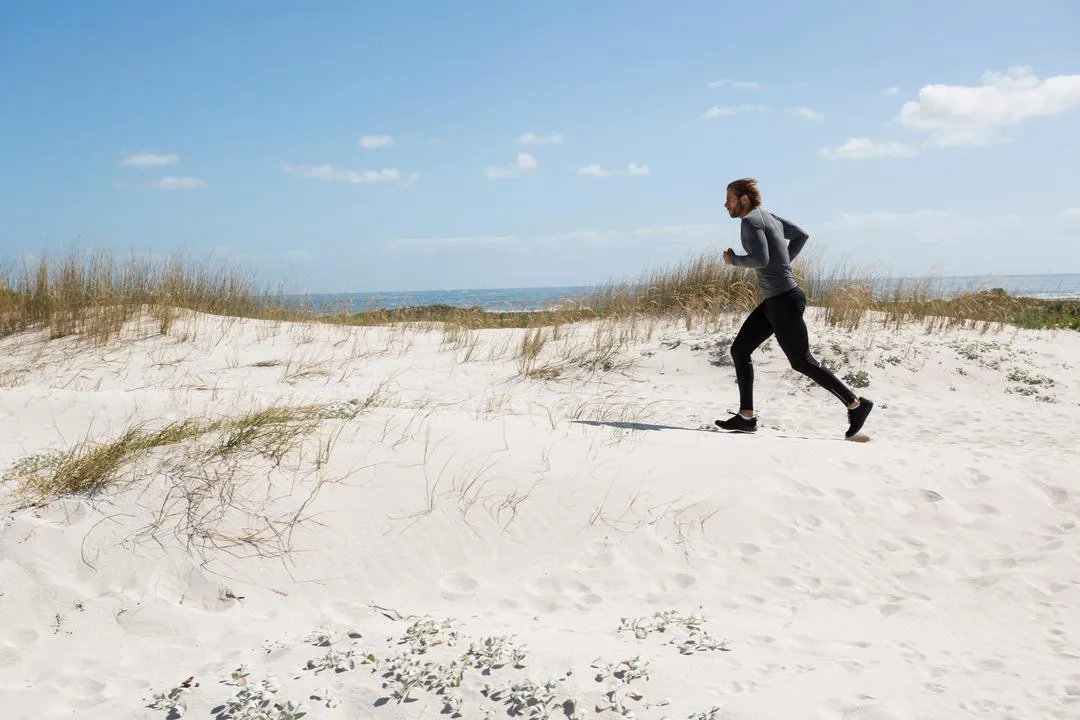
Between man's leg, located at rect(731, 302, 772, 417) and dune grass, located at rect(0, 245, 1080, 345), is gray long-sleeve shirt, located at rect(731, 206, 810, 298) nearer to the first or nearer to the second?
man's leg, located at rect(731, 302, 772, 417)

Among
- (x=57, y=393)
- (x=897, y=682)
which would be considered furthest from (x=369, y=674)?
(x=57, y=393)

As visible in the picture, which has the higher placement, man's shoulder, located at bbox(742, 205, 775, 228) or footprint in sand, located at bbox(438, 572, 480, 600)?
man's shoulder, located at bbox(742, 205, 775, 228)

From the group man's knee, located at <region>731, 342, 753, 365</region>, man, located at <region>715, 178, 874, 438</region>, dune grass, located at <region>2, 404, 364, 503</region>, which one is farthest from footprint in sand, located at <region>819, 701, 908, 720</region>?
man's knee, located at <region>731, 342, 753, 365</region>

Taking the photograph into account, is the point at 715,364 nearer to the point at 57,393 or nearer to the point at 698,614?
the point at 698,614

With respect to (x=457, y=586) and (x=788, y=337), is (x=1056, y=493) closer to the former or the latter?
(x=788, y=337)

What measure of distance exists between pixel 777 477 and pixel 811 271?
29.5 feet

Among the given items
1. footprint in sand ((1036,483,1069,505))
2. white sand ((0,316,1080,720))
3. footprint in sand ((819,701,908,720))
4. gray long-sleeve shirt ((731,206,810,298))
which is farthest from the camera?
gray long-sleeve shirt ((731,206,810,298))

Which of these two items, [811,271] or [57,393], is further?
[811,271]

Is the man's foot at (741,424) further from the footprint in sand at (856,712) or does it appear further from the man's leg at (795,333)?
the footprint in sand at (856,712)

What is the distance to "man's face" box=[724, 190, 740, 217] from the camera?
18.5ft

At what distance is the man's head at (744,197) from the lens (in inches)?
222

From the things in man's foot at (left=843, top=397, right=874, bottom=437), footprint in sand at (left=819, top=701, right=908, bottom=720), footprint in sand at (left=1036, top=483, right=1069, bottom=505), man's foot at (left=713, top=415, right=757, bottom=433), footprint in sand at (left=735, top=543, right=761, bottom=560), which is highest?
Result: man's foot at (left=843, top=397, right=874, bottom=437)

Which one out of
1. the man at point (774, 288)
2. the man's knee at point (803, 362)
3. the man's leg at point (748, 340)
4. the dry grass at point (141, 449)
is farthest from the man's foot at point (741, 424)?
the dry grass at point (141, 449)

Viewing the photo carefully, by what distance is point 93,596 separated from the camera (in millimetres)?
3287
